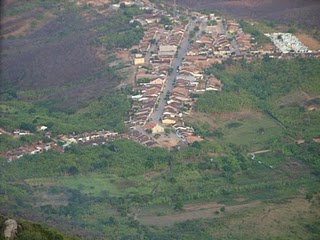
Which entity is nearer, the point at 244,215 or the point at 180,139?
the point at 244,215

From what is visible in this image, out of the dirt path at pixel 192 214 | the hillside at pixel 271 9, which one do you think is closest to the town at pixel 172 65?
the hillside at pixel 271 9

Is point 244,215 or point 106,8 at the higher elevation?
point 244,215

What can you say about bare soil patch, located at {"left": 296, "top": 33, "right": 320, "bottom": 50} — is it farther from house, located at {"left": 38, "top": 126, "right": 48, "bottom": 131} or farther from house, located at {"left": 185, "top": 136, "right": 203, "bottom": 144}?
house, located at {"left": 38, "top": 126, "right": 48, "bottom": 131}

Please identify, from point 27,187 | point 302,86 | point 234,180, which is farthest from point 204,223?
point 302,86

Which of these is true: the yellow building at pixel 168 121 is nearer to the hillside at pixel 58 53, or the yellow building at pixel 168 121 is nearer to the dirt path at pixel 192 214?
the hillside at pixel 58 53

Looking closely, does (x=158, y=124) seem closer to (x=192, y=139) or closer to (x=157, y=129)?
(x=157, y=129)

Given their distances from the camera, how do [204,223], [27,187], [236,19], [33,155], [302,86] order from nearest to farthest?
[204,223]
[27,187]
[33,155]
[302,86]
[236,19]

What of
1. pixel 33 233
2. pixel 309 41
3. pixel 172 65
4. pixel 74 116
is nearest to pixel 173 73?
pixel 172 65

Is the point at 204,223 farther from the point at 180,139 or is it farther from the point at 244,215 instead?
the point at 180,139
